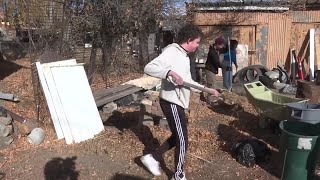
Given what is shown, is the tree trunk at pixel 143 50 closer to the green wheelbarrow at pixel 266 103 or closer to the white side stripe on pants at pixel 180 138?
the green wheelbarrow at pixel 266 103

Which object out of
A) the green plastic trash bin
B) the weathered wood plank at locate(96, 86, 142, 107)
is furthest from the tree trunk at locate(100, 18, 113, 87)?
the green plastic trash bin

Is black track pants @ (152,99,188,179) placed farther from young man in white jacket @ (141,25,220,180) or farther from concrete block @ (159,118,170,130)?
concrete block @ (159,118,170,130)

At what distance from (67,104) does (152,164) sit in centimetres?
202

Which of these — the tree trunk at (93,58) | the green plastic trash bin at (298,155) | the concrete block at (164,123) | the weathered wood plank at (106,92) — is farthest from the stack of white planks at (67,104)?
the tree trunk at (93,58)

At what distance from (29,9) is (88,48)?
3150 millimetres

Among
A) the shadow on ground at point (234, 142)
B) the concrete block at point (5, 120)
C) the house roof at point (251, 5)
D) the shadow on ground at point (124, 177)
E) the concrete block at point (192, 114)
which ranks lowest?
the shadow on ground at point (124, 177)

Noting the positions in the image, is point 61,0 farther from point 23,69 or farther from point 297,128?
point 297,128

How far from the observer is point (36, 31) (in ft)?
28.5

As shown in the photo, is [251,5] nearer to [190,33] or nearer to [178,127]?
[190,33]

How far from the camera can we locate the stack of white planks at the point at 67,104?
6.10 meters

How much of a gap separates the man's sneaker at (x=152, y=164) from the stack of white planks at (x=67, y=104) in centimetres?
165

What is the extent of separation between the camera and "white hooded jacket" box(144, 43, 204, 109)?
4.22m

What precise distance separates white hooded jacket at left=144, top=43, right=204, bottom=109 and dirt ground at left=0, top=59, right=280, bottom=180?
111 cm

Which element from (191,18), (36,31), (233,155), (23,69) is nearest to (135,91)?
(36,31)
